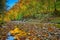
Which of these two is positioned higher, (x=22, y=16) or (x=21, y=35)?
(x=22, y=16)

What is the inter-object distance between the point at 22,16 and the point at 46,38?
0.92 meters

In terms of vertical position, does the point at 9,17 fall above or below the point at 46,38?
above

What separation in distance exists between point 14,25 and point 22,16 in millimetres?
314

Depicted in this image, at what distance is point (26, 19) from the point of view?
529 cm

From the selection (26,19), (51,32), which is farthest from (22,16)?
(51,32)

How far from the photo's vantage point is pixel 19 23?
5.27 meters

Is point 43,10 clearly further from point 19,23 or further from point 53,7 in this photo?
point 19,23

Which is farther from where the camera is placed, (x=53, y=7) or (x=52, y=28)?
(x=53, y=7)

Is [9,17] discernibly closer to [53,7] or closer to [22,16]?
[22,16]

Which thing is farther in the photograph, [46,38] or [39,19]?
[39,19]

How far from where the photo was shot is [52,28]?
5.04 meters

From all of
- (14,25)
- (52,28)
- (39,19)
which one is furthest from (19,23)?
(52,28)

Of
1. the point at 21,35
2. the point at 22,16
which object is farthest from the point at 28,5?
the point at 21,35

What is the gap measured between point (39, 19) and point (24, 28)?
1.36 feet
